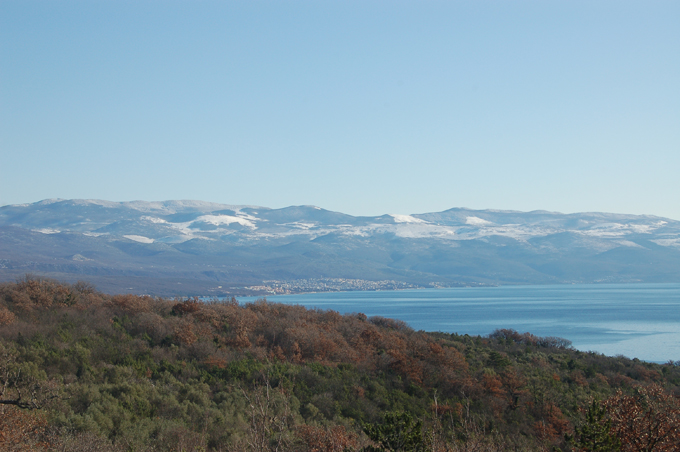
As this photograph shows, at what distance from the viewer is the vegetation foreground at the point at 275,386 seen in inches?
421

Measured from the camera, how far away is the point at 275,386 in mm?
21531

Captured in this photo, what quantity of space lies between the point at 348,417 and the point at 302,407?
1.68 m

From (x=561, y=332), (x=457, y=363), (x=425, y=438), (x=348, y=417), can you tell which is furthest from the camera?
(x=561, y=332)

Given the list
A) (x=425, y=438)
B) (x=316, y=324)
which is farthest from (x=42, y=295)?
(x=425, y=438)

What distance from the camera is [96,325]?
83.9 ft

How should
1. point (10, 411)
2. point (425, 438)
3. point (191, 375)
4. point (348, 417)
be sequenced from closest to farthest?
point (425, 438) → point (10, 411) → point (348, 417) → point (191, 375)

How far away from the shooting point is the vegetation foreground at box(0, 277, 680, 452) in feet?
35.1

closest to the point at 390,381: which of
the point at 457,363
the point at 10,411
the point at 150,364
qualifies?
the point at 457,363

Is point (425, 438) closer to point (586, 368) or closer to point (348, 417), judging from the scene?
point (348, 417)

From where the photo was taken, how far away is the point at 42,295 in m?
27.6

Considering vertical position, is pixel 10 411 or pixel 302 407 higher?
pixel 10 411

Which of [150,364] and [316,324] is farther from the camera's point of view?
[316,324]

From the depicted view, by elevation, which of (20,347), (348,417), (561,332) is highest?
(20,347)

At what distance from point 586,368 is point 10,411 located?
102ft
